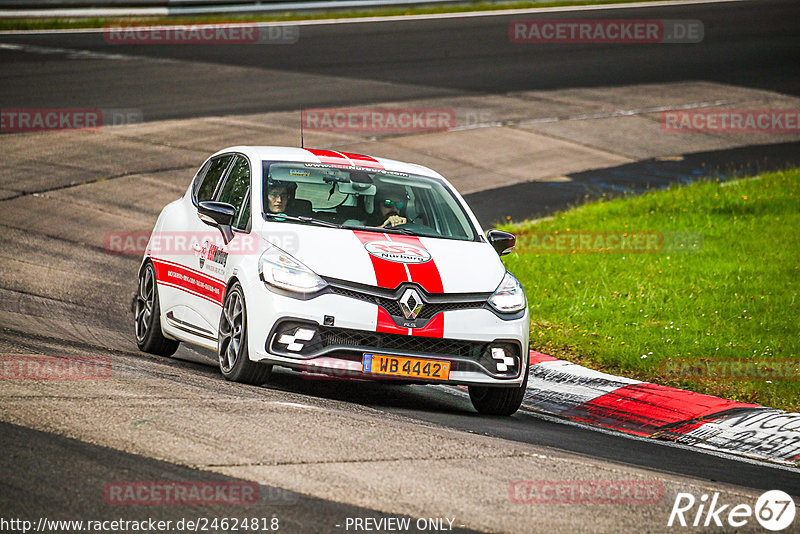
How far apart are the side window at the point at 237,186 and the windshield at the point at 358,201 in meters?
0.22

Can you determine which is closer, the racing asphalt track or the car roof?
the racing asphalt track

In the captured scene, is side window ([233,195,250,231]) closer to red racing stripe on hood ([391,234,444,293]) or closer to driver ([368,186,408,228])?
driver ([368,186,408,228])

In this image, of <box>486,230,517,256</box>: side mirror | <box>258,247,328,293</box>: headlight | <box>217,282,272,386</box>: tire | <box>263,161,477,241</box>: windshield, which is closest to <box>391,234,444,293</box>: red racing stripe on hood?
<box>258,247,328,293</box>: headlight

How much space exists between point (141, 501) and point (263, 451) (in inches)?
39.2

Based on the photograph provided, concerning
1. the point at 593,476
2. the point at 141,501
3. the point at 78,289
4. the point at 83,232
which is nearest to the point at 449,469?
the point at 593,476

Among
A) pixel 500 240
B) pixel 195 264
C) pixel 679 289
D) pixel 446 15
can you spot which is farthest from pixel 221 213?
pixel 446 15

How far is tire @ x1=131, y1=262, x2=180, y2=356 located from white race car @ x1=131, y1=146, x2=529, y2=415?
0.09 feet

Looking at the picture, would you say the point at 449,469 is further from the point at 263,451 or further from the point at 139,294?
the point at 139,294

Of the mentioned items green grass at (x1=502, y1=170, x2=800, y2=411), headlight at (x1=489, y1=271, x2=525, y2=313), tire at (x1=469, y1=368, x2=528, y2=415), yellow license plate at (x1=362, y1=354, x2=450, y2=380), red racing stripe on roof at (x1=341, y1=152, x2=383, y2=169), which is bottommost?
green grass at (x1=502, y1=170, x2=800, y2=411)

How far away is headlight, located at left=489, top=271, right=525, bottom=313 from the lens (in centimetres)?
836

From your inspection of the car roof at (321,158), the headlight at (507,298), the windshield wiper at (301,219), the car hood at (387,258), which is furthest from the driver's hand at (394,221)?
the headlight at (507,298)

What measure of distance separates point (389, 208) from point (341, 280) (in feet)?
4.41

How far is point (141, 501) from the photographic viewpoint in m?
5.34

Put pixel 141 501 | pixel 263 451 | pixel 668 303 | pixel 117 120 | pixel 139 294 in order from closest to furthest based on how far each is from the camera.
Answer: pixel 141 501, pixel 263 451, pixel 139 294, pixel 668 303, pixel 117 120
